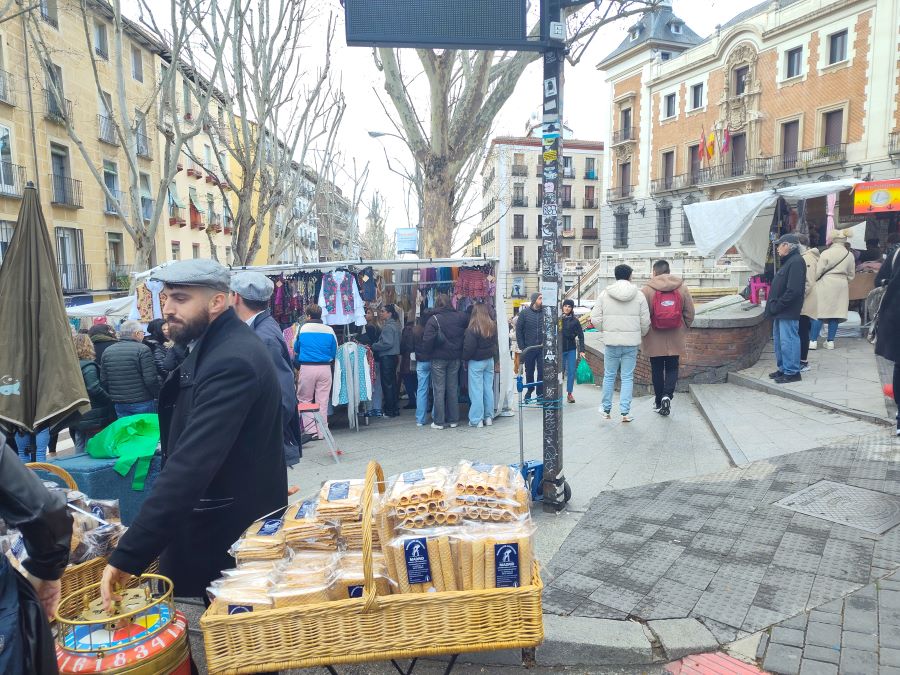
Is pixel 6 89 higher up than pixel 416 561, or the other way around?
pixel 6 89

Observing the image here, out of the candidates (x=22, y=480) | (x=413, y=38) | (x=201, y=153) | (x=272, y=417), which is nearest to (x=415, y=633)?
(x=272, y=417)

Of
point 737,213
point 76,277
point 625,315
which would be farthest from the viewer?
point 76,277

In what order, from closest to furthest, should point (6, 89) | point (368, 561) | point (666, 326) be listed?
point (368, 561)
point (666, 326)
point (6, 89)

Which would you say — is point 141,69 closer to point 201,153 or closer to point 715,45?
point 201,153

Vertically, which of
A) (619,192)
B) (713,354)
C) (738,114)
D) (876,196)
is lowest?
(713,354)

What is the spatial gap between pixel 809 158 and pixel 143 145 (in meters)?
32.2

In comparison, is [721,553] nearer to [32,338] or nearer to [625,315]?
[625,315]

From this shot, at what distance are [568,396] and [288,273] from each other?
4.91 meters

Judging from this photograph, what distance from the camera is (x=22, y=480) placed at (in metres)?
1.58

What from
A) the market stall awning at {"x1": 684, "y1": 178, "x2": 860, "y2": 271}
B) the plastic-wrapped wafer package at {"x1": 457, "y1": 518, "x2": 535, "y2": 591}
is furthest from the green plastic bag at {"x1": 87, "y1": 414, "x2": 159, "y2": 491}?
the market stall awning at {"x1": 684, "y1": 178, "x2": 860, "y2": 271}

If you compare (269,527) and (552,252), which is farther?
(552,252)

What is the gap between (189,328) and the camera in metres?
2.43

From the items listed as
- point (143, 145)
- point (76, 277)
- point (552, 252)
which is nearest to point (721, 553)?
point (552, 252)

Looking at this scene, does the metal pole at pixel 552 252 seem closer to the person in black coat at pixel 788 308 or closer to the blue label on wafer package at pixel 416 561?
the blue label on wafer package at pixel 416 561
